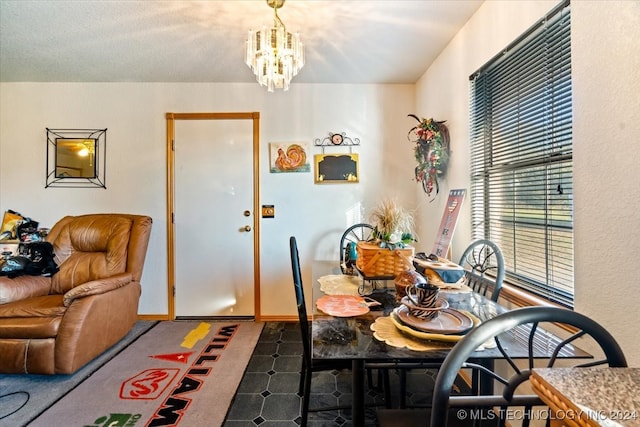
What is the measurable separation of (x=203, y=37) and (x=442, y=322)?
7.99ft

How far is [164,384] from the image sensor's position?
1.87m

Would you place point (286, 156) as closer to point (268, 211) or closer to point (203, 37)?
point (268, 211)

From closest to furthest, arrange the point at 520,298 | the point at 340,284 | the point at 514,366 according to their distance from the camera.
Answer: the point at 514,366, the point at 520,298, the point at 340,284

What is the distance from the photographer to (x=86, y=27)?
1996mm

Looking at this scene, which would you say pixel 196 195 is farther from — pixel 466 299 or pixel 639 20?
pixel 639 20

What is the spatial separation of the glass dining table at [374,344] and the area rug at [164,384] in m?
1.03

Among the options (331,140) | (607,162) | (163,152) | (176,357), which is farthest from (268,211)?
(607,162)

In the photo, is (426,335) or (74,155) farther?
(74,155)

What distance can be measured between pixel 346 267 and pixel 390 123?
182 centimetres

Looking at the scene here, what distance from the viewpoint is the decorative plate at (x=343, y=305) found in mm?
1191

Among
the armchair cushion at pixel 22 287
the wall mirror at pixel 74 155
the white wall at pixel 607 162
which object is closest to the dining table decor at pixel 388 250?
the white wall at pixel 607 162

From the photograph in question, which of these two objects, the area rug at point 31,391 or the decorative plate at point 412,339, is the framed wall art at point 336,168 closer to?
the decorative plate at point 412,339

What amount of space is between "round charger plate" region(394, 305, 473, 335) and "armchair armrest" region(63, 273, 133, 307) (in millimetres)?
2155

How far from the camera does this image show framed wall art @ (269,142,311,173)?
9.61 feet
